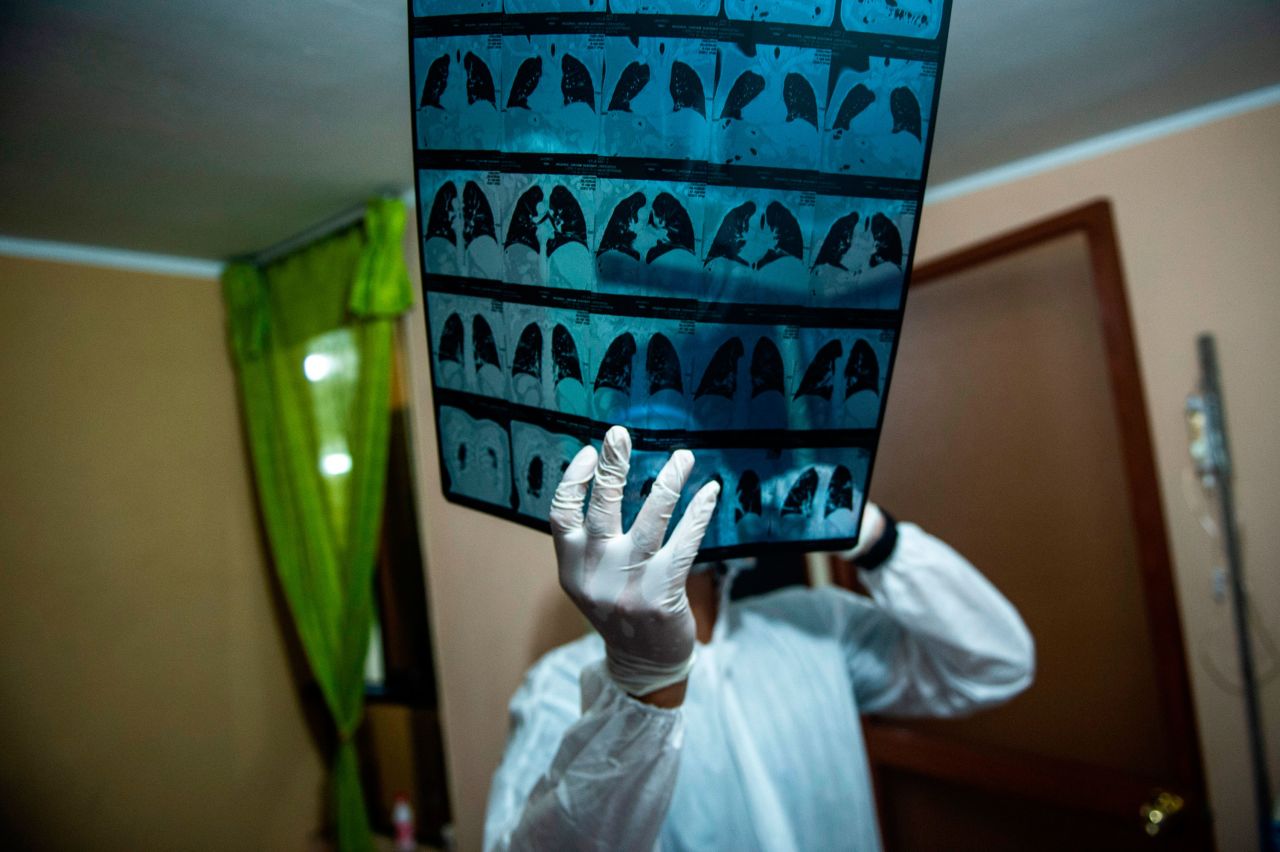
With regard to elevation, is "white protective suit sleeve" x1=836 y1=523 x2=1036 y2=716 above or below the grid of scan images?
below

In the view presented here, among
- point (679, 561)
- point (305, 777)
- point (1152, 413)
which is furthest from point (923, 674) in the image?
point (305, 777)

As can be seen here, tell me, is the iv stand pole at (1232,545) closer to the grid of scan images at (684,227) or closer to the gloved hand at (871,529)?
the gloved hand at (871,529)

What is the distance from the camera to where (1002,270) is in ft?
6.15

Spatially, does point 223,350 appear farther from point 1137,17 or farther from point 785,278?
point 1137,17

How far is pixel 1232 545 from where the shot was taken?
1.57 meters

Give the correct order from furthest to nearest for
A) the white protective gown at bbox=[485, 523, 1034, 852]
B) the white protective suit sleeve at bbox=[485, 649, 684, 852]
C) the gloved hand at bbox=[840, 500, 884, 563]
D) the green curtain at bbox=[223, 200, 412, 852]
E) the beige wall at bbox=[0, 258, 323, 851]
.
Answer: the green curtain at bbox=[223, 200, 412, 852]
the beige wall at bbox=[0, 258, 323, 851]
the gloved hand at bbox=[840, 500, 884, 563]
the white protective gown at bbox=[485, 523, 1034, 852]
the white protective suit sleeve at bbox=[485, 649, 684, 852]

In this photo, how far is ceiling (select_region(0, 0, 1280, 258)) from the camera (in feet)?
3.93

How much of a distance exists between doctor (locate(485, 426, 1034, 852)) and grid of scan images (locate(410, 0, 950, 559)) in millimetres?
65

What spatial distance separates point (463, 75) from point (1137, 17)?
109cm

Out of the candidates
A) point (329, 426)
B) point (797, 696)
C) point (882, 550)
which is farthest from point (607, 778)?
point (329, 426)

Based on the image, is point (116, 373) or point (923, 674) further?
point (116, 373)

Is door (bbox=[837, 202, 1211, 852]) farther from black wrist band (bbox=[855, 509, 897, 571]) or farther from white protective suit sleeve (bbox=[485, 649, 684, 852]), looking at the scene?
white protective suit sleeve (bbox=[485, 649, 684, 852])

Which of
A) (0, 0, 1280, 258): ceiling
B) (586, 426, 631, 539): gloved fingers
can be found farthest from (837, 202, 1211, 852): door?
(586, 426, 631, 539): gloved fingers

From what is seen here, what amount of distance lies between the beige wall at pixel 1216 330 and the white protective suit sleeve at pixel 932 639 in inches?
16.8
